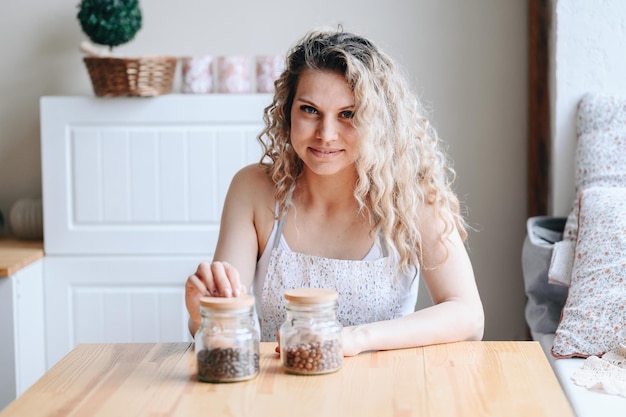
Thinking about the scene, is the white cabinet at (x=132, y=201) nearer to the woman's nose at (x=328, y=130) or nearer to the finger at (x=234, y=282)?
the woman's nose at (x=328, y=130)

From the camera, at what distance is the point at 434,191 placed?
2000 mm

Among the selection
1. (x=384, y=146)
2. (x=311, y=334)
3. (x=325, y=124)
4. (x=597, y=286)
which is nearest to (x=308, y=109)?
(x=325, y=124)

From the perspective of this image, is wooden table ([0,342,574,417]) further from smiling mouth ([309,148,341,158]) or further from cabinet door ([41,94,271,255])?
cabinet door ([41,94,271,255])

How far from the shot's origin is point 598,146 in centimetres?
271

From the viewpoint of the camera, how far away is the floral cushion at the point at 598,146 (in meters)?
2.63

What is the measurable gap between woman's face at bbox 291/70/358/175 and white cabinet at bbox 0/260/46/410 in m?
1.33

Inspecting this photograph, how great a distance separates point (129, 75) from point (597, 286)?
5.45 ft

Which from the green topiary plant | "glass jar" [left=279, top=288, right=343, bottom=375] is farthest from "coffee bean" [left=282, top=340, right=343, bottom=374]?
the green topiary plant

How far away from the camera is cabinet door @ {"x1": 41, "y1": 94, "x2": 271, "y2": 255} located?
3.03 meters

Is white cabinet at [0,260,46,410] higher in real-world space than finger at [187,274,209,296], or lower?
lower

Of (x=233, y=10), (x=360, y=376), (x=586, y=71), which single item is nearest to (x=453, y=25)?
(x=586, y=71)

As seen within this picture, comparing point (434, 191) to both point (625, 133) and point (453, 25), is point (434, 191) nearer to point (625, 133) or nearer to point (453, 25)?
point (625, 133)

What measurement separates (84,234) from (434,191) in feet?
4.96

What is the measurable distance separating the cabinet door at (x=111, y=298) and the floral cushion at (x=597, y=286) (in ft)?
4.43
